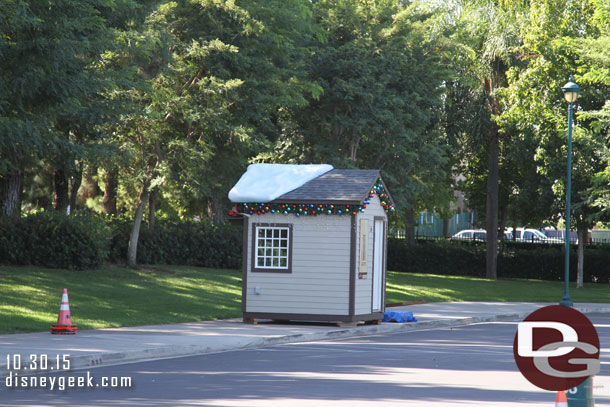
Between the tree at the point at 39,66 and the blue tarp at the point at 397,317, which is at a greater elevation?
the tree at the point at 39,66

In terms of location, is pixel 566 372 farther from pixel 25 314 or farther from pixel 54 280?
pixel 54 280

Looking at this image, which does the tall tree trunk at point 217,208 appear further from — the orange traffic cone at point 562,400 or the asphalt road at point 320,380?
the orange traffic cone at point 562,400

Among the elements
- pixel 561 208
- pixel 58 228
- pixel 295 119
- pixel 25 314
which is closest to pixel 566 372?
pixel 25 314

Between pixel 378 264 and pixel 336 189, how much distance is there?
2188 mm

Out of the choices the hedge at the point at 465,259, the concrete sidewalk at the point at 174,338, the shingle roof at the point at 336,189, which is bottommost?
the concrete sidewalk at the point at 174,338

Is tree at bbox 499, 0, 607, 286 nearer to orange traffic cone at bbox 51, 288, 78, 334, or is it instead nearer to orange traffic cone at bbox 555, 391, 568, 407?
orange traffic cone at bbox 51, 288, 78, 334

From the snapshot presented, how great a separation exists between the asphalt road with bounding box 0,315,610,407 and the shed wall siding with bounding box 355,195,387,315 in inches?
127

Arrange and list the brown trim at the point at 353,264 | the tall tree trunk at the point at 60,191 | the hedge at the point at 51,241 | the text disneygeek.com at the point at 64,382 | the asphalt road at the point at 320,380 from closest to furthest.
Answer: the asphalt road at the point at 320,380 < the text disneygeek.com at the point at 64,382 < the brown trim at the point at 353,264 < the hedge at the point at 51,241 < the tall tree trunk at the point at 60,191

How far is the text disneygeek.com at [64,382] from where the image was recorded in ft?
37.0

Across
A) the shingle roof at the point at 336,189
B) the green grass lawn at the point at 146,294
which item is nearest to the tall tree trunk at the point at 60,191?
the green grass lawn at the point at 146,294

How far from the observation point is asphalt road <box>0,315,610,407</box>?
409 inches

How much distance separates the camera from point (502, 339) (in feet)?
63.0

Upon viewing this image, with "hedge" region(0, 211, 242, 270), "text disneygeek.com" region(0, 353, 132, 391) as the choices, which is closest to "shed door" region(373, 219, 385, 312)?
"text disneygeek.com" region(0, 353, 132, 391)

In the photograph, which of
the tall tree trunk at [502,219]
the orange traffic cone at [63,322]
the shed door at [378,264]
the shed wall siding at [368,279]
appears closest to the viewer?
the orange traffic cone at [63,322]
